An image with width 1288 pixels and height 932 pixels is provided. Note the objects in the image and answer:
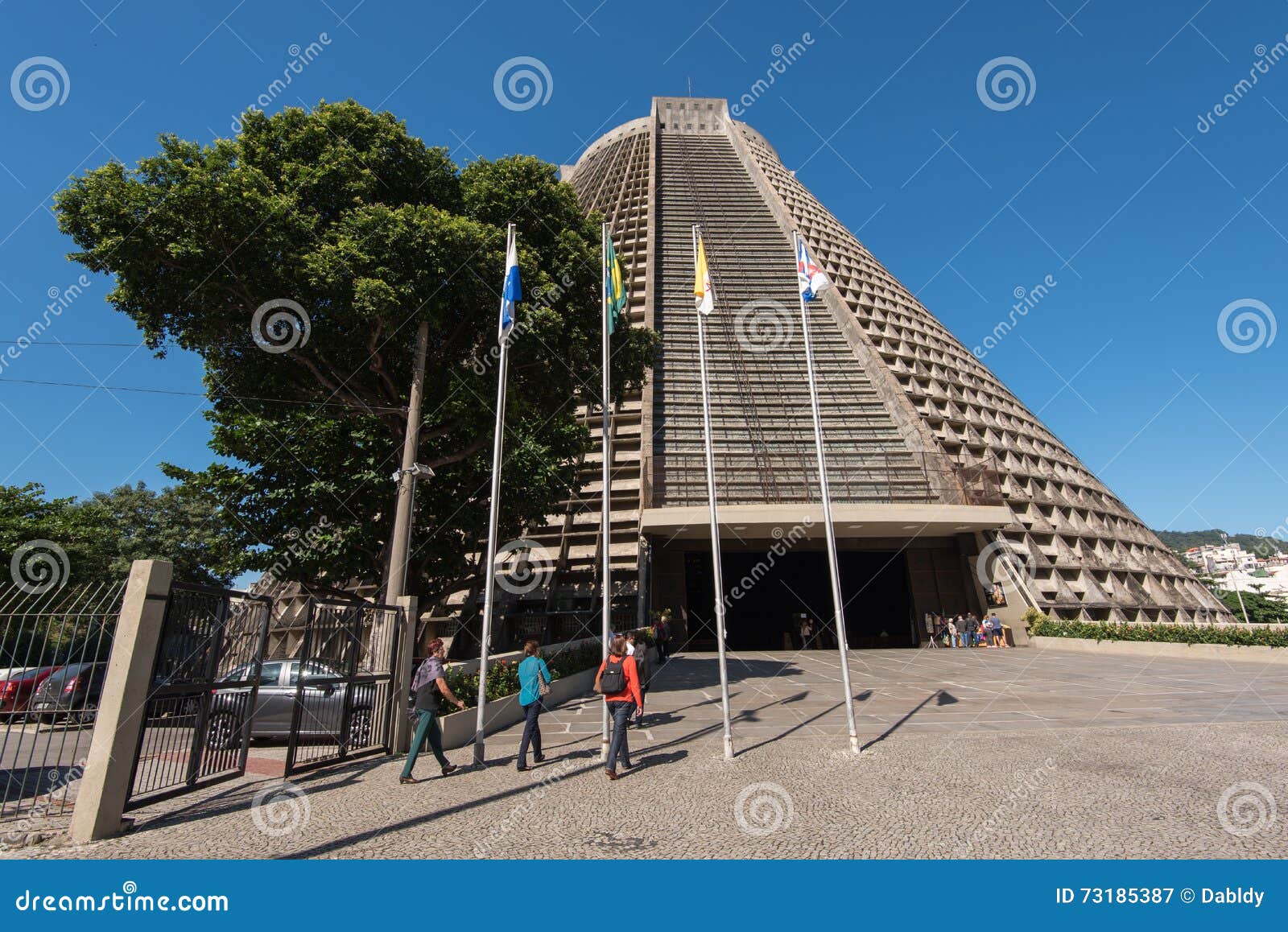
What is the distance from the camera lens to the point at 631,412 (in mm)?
33906

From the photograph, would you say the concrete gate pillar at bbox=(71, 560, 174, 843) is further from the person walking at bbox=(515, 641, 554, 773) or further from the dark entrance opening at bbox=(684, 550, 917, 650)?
the dark entrance opening at bbox=(684, 550, 917, 650)

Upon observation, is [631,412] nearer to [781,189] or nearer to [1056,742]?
[1056,742]

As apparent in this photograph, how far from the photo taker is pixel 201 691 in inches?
295

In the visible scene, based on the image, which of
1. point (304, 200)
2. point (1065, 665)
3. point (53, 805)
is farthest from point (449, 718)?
point (1065, 665)

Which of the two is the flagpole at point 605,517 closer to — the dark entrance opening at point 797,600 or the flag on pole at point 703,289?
the flag on pole at point 703,289

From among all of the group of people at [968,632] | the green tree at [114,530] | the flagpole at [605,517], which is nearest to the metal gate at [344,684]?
the flagpole at [605,517]

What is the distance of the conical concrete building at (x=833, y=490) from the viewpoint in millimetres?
27578

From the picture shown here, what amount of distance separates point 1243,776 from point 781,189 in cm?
5610

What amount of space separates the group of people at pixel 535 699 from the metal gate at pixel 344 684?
4.53 ft

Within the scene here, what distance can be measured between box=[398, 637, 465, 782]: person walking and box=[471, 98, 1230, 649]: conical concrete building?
1185cm

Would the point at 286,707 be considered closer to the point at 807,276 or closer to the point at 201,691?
the point at 201,691

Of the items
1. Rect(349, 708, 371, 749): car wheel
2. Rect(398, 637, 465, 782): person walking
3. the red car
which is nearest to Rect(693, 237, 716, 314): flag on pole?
Rect(398, 637, 465, 782): person walking

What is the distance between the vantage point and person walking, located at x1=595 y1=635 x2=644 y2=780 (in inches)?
325

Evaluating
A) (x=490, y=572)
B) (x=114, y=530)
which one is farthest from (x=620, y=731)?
(x=114, y=530)
